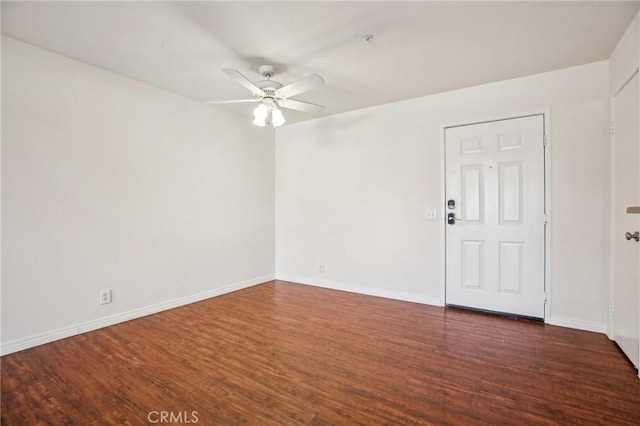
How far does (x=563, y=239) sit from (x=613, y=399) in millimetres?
1502

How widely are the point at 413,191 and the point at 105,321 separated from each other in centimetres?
355

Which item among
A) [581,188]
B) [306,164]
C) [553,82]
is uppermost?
[553,82]

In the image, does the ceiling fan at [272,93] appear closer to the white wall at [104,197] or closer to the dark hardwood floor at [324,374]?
the white wall at [104,197]

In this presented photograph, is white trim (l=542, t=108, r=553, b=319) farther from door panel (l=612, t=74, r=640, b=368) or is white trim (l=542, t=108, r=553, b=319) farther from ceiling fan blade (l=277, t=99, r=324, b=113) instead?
ceiling fan blade (l=277, t=99, r=324, b=113)

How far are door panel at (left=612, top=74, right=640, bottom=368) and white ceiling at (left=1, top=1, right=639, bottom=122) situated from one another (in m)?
0.60

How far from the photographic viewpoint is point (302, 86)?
2.43 meters

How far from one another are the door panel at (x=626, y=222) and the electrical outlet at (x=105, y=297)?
14.2 feet

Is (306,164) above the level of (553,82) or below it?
below

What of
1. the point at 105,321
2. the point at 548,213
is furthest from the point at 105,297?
the point at 548,213

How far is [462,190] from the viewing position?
331 centimetres

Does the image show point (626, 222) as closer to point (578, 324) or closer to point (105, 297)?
point (578, 324)

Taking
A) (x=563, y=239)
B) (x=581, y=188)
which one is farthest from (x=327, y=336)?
(x=581, y=188)

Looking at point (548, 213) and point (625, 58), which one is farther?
point (548, 213)

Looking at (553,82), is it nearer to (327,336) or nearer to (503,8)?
(503,8)
